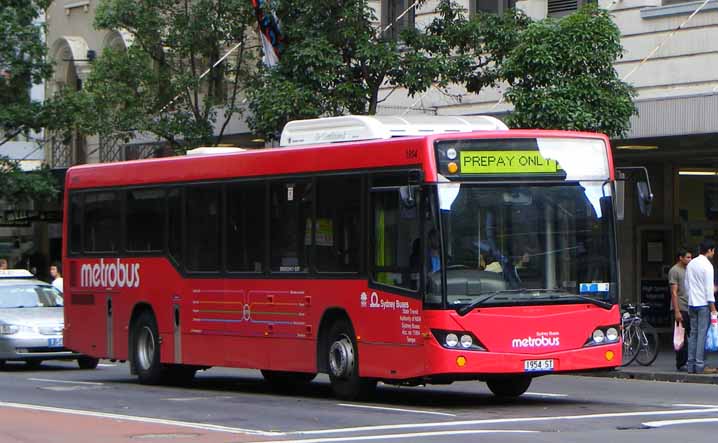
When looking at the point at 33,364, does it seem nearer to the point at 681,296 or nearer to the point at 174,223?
the point at 174,223

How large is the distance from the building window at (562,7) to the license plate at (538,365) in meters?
13.9

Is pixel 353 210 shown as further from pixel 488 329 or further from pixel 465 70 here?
pixel 465 70

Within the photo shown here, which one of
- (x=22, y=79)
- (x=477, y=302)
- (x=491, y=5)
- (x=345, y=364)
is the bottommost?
(x=345, y=364)

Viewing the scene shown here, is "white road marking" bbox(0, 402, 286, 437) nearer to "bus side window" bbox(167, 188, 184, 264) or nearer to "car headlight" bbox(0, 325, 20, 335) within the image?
"bus side window" bbox(167, 188, 184, 264)

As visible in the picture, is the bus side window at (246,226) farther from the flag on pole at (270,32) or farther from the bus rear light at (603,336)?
the flag on pole at (270,32)

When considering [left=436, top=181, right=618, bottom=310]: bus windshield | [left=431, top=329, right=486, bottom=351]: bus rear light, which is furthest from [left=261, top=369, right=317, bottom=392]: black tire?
[left=436, top=181, right=618, bottom=310]: bus windshield

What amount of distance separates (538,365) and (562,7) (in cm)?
1420

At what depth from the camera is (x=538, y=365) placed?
53.0 ft

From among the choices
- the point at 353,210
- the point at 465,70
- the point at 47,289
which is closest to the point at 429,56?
the point at 465,70

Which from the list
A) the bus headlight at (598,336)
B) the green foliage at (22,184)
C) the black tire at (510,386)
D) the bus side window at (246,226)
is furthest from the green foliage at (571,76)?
the green foliage at (22,184)

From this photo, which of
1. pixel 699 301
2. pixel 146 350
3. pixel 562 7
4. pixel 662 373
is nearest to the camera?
pixel 146 350

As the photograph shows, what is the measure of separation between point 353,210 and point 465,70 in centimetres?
938

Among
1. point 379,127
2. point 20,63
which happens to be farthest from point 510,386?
point 20,63

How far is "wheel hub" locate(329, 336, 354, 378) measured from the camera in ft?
56.8
